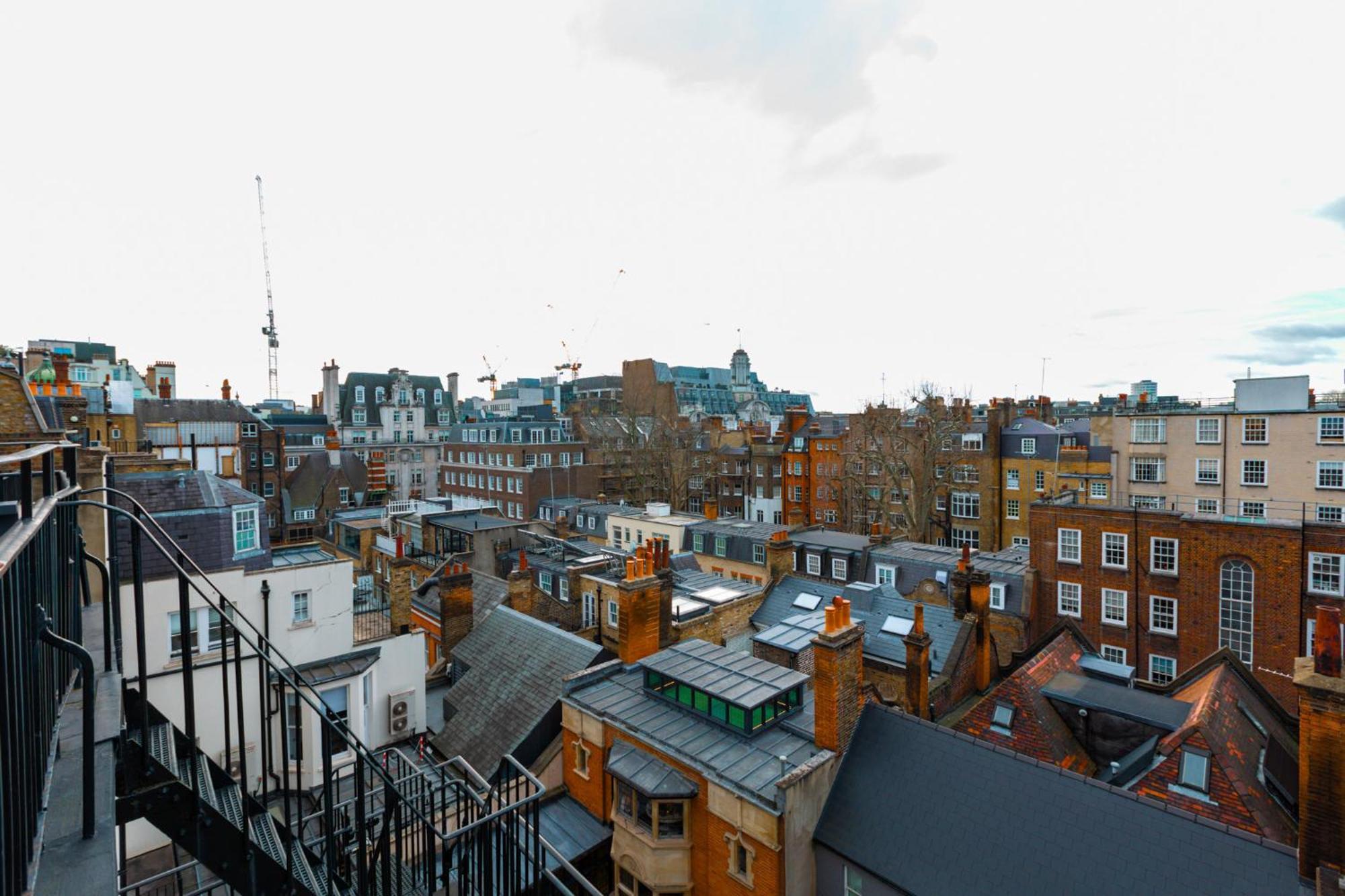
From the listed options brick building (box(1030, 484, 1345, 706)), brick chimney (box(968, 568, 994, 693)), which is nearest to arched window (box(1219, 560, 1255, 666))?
brick building (box(1030, 484, 1345, 706))

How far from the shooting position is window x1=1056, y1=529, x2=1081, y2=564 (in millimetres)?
26812

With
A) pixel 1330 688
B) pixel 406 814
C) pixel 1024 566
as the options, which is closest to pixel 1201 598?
pixel 1024 566

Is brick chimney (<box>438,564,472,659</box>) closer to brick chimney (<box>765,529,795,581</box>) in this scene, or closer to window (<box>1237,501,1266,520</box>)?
brick chimney (<box>765,529,795,581</box>)

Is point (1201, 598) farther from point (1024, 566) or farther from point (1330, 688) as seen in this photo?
point (1330, 688)

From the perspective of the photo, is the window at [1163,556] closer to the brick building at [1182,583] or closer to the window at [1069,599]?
the brick building at [1182,583]

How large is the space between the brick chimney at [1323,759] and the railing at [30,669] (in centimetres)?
1399

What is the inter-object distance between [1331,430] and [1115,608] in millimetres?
16050

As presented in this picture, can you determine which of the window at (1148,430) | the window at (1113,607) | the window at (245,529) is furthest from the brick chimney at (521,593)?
the window at (1148,430)

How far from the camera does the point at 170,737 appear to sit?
5.13 metres

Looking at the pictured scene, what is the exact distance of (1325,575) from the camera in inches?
852

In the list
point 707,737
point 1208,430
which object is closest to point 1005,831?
point 707,737

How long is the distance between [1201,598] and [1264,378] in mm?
17729

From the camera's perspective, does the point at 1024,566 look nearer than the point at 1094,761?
No

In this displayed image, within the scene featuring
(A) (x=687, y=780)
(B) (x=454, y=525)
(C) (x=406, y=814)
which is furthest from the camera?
(B) (x=454, y=525)
